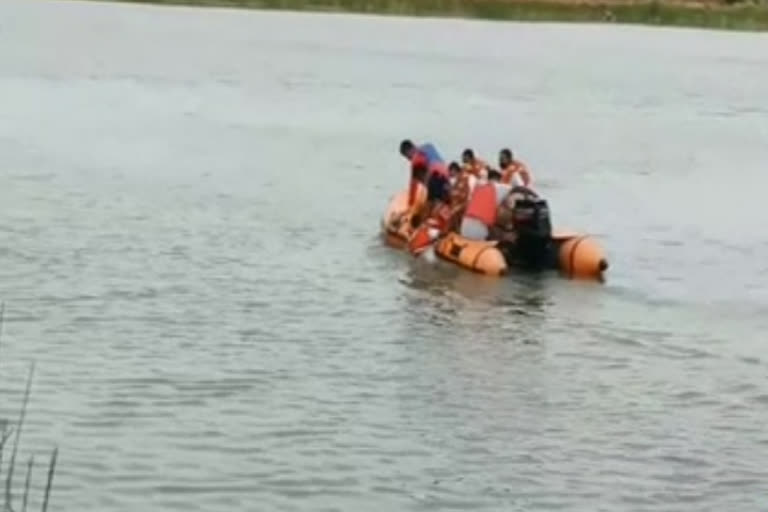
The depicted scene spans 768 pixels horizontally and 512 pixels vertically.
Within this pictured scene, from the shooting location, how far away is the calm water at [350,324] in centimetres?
1434

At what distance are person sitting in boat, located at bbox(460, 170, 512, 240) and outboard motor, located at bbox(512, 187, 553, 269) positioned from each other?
211mm

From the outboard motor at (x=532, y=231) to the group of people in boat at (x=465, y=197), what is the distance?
3 cm

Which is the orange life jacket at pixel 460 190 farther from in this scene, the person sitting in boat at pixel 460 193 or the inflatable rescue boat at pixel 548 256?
the inflatable rescue boat at pixel 548 256

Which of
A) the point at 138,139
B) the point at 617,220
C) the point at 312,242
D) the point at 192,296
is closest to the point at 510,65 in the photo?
the point at 138,139

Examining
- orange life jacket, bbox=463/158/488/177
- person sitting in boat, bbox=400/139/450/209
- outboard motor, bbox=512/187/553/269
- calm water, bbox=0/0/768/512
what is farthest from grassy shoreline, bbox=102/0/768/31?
outboard motor, bbox=512/187/553/269

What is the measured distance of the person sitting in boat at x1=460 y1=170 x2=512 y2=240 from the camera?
23.5 metres

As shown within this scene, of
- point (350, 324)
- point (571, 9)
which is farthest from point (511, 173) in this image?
point (571, 9)

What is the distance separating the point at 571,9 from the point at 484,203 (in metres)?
63.1

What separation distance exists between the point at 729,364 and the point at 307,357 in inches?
151

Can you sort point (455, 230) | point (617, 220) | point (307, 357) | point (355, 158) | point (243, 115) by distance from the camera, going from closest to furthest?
point (307, 357)
point (455, 230)
point (617, 220)
point (355, 158)
point (243, 115)

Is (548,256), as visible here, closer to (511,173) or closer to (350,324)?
(511,173)

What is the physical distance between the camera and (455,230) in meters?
24.3

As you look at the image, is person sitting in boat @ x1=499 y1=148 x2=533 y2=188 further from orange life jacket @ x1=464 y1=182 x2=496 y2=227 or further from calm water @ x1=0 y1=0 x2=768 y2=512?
calm water @ x1=0 y1=0 x2=768 y2=512

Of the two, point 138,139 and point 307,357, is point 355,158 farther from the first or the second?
point 307,357
